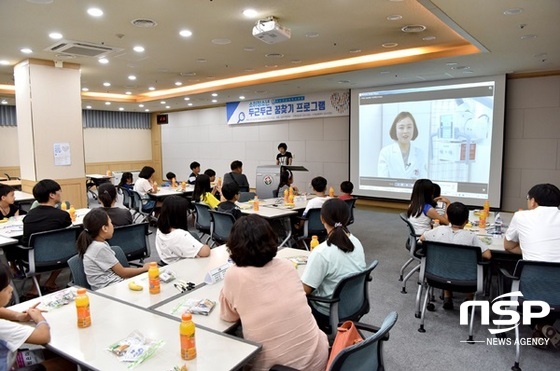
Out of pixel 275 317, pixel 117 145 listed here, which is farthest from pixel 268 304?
pixel 117 145

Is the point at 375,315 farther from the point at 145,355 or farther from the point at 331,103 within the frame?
the point at 331,103

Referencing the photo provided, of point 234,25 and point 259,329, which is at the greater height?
point 234,25

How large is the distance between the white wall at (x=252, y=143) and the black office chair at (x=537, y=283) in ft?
23.5

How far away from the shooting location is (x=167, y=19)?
4.64m

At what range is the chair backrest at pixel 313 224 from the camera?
4977 mm

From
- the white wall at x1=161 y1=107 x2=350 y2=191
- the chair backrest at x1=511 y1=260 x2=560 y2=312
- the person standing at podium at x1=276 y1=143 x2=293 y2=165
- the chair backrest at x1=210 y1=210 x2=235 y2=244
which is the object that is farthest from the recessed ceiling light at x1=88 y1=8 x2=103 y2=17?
the white wall at x1=161 y1=107 x2=350 y2=191

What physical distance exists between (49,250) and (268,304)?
2964mm

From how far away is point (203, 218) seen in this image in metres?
5.48

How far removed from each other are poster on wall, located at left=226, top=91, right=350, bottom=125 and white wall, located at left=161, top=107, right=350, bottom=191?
0.17 metres

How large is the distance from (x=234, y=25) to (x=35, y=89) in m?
4.03

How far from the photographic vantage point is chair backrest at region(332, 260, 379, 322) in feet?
7.64

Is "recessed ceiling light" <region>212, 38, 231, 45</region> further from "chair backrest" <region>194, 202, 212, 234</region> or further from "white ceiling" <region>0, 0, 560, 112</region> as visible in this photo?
"chair backrest" <region>194, 202, 212, 234</region>

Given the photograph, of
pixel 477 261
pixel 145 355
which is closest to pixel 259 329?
pixel 145 355

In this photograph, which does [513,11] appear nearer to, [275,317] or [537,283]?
[537,283]
